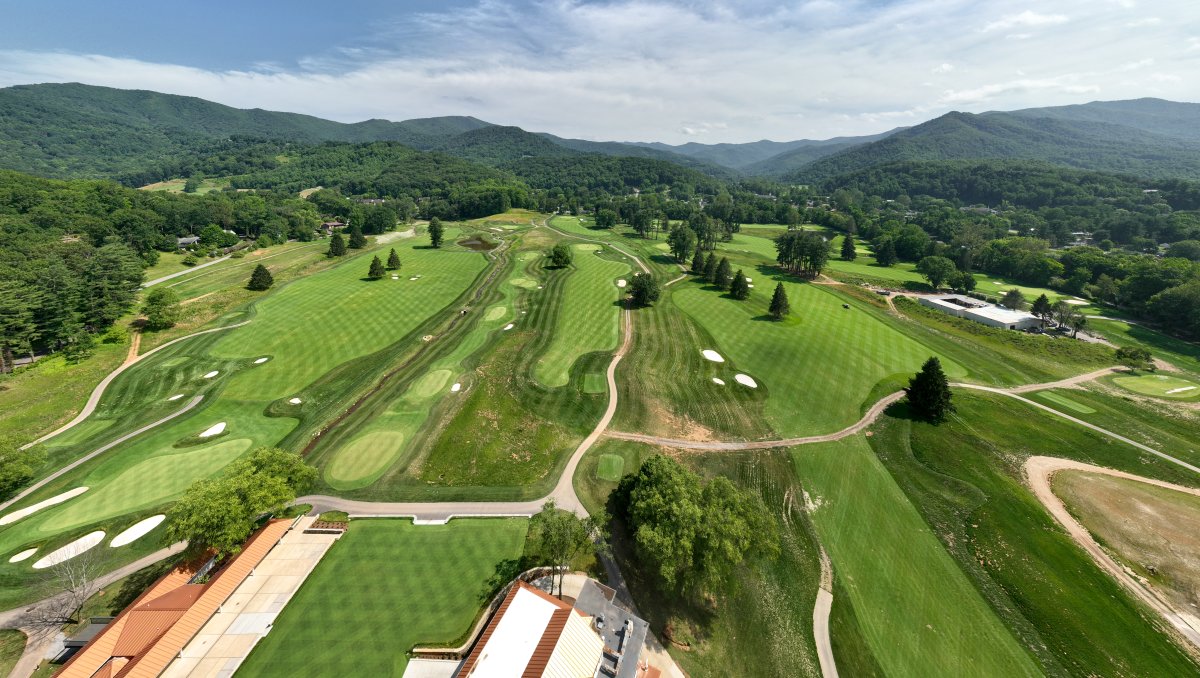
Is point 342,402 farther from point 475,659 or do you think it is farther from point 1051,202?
point 1051,202

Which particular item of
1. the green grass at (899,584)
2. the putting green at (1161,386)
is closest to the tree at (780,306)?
the green grass at (899,584)

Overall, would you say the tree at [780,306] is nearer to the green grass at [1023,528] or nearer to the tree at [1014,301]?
the green grass at [1023,528]

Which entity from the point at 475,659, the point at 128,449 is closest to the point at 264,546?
the point at 475,659

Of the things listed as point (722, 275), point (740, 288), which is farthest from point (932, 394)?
point (722, 275)

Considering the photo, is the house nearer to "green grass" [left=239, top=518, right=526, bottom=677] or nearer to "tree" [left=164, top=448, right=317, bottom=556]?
"green grass" [left=239, top=518, right=526, bottom=677]

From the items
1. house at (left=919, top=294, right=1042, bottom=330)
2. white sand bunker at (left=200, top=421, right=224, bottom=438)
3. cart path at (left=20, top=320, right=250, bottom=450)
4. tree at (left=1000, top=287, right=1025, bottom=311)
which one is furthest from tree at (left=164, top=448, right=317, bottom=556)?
tree at (left=1000, top=287, right=1025, bottom=311)

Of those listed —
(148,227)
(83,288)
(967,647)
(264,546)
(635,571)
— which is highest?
(148,227)

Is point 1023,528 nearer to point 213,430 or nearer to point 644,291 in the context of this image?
point 644,291
